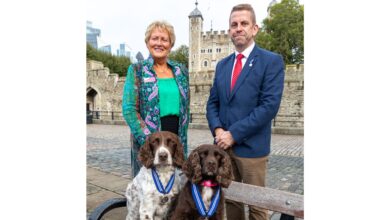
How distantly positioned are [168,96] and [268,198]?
3.40ft

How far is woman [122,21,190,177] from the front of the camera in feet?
7.48

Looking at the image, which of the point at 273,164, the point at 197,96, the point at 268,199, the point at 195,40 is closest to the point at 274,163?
the point at 273,164

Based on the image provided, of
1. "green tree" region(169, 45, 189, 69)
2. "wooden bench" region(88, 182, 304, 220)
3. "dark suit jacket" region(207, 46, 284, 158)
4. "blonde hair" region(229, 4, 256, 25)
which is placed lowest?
"wooden bench" region(88, 182, 304, 220)

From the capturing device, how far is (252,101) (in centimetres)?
222

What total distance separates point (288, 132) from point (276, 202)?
12.7 meters

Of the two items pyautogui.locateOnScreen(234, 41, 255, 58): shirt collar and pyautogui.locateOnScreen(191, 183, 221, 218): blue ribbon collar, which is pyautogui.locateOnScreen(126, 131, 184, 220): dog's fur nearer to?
pyautogui.locateOnScreen(191, 183, 221, 218): blue ribbon collar

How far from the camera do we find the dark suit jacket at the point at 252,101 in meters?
2.14

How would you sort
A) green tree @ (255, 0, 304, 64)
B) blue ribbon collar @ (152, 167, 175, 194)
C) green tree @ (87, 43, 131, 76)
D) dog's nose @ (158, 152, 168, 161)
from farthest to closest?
green tree @ (87, 43, 131, 76) → green tree @ (255, 0, 304, 64) → blue ribbon collar @ (152, 167, 175, 194) → dog's nose @ (158, 152, 168, 161)

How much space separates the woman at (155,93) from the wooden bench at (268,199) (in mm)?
609

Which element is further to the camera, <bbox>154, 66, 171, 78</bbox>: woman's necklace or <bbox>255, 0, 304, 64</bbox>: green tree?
<bbox>255, 0, 304, 64</bbox>: green tree

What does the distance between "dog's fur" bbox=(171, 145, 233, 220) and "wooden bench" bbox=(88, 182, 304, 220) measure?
306mm

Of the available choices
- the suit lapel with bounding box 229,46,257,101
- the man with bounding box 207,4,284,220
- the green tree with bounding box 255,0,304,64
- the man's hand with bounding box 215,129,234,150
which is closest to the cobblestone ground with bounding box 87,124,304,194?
the man with bounding box 207,4,284,220

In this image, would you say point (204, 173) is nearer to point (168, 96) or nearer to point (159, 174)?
point (159, 174)

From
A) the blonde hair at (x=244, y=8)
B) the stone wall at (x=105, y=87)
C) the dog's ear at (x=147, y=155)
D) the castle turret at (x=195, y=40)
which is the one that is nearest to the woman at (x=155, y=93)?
the dog's ear at (x=147, y=155)
